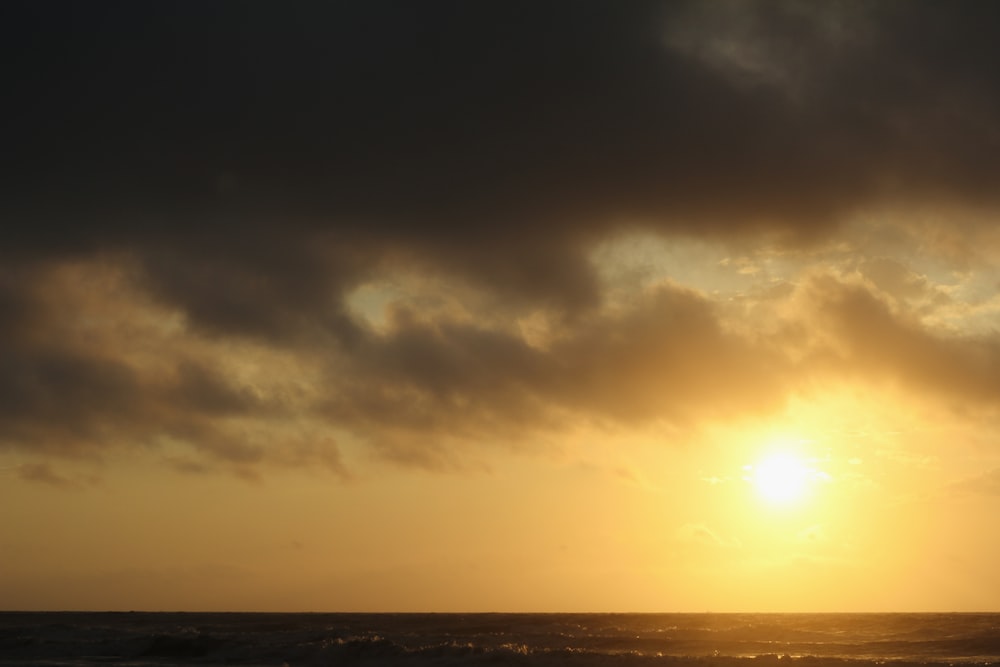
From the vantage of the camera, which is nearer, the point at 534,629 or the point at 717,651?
the point at 717,651

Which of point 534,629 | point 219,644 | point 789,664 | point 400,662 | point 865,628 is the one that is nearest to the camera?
point 789,664

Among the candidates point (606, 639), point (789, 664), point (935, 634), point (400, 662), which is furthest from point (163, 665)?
point (935, 634)

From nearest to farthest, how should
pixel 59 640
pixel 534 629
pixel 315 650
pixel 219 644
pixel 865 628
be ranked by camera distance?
pixel 315 650
pixel 219 644
pixel 59 640
pixel 865 628
pixel 534 629

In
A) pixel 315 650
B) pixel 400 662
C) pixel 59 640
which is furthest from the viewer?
pixel 59 640

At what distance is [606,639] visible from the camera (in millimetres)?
54625

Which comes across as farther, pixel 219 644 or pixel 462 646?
pixel 219 644

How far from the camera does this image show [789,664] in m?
38.8

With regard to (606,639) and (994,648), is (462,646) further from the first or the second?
(994,648)

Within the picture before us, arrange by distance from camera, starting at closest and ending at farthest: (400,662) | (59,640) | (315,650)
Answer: (400,662), (315,650), (59,640)

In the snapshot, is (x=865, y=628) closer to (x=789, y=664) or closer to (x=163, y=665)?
(x=789, y=664)

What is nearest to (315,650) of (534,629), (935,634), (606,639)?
(606,639)

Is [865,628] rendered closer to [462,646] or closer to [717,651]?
[717,651]

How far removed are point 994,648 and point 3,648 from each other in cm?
5010

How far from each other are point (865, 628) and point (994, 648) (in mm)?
18528
